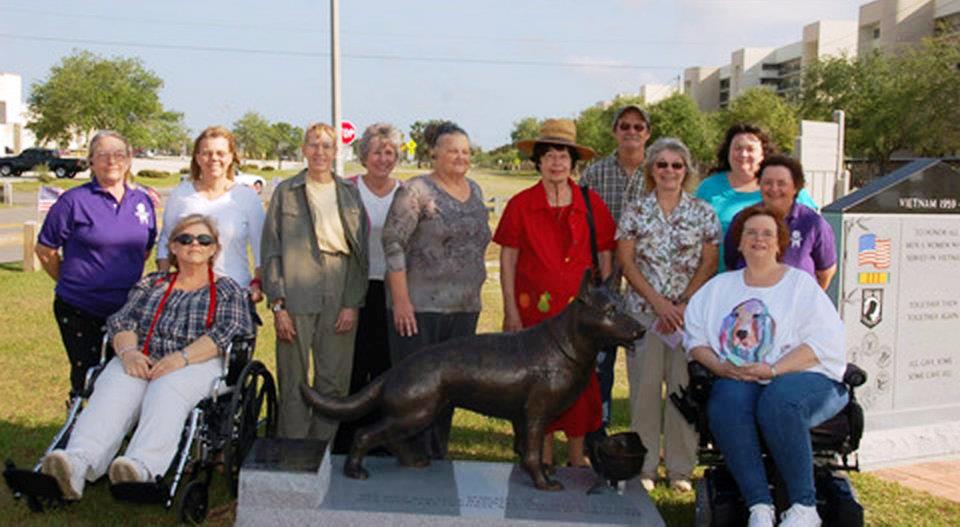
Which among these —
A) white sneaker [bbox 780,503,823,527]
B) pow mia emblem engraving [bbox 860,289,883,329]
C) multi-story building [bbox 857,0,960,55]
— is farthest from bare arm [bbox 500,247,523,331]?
multi-story building [bbox 857,0,960,55]

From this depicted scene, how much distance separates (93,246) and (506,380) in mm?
2471

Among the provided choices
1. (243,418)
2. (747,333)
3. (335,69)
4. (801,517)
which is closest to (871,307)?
(747,333)

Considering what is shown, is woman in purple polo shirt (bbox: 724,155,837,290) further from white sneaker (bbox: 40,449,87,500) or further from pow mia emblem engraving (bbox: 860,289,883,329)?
white sneaker (bbox: 40,449,87,500)

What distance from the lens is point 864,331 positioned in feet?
17.6

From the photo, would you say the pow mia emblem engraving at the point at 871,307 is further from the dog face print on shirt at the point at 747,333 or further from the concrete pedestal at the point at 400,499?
the concrete pedestal at the point at 400,499

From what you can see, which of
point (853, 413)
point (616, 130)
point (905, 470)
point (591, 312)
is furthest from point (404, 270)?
point (905, 470)

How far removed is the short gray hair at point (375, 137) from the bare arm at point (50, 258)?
5.87 feet

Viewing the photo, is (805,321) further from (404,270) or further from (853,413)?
(404,270)

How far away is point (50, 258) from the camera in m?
4.81

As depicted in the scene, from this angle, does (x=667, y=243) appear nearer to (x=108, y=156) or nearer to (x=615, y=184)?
(x=615, y=184)

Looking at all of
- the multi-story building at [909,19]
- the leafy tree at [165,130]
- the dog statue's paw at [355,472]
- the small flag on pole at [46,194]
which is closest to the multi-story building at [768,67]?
the multi-story building at [909,19]

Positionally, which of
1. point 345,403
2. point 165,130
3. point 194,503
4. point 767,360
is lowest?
point 194,503

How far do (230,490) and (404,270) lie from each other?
1.41 meters

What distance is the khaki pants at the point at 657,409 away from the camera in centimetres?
479
